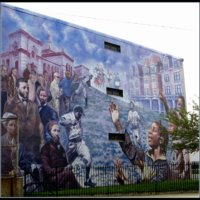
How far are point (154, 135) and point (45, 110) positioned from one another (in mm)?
11572

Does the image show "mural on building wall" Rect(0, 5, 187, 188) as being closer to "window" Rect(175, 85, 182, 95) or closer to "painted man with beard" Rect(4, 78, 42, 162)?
"painted man with beard" Rect(4, 78, 42, 162)

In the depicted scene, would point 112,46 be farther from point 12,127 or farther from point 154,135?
point 12,127

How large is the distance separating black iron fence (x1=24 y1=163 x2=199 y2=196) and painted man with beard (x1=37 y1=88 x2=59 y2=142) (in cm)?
230

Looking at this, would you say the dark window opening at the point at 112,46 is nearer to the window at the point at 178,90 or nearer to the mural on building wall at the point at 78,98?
the mural on building wall at the point at 78,98

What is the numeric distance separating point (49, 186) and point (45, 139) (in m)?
2.64

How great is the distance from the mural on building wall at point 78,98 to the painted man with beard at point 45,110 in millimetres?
57

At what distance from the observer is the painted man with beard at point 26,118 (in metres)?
23.6

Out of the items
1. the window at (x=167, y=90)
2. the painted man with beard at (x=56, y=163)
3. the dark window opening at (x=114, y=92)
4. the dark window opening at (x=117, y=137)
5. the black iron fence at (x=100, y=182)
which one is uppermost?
the window at (x=167, y=90)

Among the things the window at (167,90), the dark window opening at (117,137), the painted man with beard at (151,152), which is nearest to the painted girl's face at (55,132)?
the dark window opening at (117,137)

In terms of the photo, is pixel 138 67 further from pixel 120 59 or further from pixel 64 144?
pixel 64 144

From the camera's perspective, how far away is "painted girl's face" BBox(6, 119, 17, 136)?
75.1 feet

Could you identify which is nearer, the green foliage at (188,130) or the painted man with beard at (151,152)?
the green foliage at (188,130)

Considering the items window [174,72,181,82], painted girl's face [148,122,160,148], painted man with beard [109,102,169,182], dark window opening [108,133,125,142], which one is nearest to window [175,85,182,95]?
window [174,72,181,82]

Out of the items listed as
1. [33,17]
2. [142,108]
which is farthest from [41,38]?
[142,108]
